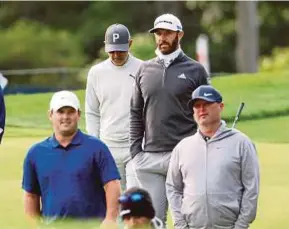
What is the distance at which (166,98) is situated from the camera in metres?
9.61

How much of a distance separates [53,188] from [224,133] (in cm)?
121

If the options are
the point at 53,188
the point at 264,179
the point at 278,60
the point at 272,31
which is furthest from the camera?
the point at 272,31

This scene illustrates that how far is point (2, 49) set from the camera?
158 ft

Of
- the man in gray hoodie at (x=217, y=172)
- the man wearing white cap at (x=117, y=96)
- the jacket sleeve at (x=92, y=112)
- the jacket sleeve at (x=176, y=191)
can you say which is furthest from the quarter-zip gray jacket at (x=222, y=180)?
the jacket sleeve at (x=92, y=112)

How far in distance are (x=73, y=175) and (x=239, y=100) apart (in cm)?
1439

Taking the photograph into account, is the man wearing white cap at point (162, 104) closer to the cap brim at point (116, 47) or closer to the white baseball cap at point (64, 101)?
the cap brim at point (116, 47)

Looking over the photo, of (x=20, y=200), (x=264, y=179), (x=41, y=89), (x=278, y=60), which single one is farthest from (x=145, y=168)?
(x=278, y=60)

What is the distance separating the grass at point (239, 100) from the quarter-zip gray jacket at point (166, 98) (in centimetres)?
887

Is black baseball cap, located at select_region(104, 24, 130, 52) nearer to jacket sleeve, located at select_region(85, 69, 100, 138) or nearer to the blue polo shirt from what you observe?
jacket sleeve, located at select_region(85, 69, 100, 138)

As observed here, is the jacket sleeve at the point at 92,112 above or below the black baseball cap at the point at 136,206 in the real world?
above

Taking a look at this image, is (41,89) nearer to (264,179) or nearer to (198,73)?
(264,179)

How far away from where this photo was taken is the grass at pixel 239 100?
2005 cm

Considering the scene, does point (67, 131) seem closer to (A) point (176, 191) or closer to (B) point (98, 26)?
(A) point (176, 191)

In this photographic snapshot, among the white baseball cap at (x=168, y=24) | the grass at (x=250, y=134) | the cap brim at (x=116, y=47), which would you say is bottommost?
the grass at (x=250, y=134)
